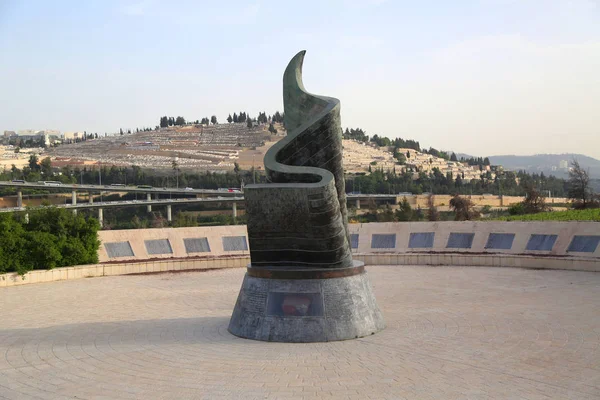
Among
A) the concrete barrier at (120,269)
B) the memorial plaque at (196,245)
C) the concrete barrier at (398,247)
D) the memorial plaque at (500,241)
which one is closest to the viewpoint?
the concrete barrier at (120,269)

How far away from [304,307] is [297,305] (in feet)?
0.53

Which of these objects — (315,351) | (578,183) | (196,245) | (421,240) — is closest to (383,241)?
(421,240)

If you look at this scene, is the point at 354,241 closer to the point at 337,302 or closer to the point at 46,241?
the point at 46,241

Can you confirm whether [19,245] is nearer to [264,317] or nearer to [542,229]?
[264,317]

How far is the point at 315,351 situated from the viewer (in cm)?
1428

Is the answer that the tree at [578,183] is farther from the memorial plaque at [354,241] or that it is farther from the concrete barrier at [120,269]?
the concrete barrier at [120,269]

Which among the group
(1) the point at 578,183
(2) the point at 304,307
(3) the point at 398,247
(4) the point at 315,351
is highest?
(1) the point at 578,183

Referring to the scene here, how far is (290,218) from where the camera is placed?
15438 millimetres

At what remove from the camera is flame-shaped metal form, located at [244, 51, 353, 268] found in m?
15.3

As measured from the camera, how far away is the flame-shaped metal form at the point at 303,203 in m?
15.3

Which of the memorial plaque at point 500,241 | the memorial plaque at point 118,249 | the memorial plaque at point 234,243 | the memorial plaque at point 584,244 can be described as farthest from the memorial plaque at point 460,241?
the memorial plaque at point 118,249

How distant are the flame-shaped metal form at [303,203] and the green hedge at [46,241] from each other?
13801mm

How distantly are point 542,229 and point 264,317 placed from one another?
1709cm

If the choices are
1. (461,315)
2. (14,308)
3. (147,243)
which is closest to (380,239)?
(147,243)
